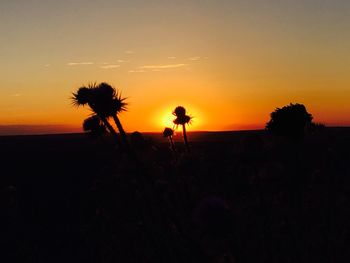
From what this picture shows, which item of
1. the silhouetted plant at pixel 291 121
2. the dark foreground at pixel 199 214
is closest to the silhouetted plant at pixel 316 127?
the dark foreground at pixel 199 214

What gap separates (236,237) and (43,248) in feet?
48.3

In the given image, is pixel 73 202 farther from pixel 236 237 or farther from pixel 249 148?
pixel 236 237

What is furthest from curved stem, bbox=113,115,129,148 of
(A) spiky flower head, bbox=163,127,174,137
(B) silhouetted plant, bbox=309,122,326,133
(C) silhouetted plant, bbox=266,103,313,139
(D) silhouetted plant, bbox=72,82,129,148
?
(A) spiky flower head, bbox=163,127,174,137

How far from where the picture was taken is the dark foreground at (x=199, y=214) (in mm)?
14477

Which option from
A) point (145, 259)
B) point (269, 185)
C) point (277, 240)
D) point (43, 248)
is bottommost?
point (43, 248)

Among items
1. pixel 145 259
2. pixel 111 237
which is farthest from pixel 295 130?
pixel 111 237

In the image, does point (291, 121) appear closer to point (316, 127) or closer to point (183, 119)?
point (316, 127)

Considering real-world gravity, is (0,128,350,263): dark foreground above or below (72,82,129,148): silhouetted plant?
below

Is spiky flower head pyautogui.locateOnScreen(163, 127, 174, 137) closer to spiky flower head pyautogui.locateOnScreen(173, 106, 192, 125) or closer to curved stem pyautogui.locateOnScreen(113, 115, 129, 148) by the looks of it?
spiky flower head pyautogui.locateOnScreen(173, 106, 192, 125)

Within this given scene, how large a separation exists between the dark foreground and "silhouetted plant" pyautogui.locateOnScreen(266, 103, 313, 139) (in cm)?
91

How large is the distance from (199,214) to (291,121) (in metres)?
4.09

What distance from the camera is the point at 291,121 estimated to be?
14.5 metres

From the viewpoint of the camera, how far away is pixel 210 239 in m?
14.6

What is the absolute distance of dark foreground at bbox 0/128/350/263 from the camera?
14.5 m
